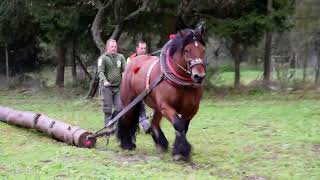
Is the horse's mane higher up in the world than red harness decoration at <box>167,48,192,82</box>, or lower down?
higher up

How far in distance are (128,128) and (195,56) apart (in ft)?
7.78

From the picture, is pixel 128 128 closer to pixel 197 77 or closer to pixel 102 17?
pixel 197 77

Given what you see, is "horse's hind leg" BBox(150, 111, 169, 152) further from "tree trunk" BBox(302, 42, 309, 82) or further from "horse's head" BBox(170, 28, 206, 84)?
"tree trunk" BBox(302, 42, 309, 82)

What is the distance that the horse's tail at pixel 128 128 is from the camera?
9484 millimetres

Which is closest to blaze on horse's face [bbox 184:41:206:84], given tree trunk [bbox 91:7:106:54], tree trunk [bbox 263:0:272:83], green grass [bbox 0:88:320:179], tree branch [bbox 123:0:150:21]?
green grass [bbox 0:88:320:179]

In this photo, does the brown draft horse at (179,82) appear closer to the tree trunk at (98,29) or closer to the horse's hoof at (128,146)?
the horse's hoof at (128,146)

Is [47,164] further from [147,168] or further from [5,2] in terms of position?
[5,2]

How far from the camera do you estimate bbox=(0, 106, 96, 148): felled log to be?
9.48 meters

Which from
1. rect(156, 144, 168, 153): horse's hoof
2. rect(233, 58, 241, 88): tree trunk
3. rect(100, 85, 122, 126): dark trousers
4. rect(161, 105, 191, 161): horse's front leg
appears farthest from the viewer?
rect(233, 58, 241, 88): tree trunk

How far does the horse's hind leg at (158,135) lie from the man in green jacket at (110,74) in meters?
1.54

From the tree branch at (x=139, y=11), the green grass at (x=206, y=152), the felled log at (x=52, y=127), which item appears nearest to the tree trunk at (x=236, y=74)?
the tree branch at (x=139, y=11)

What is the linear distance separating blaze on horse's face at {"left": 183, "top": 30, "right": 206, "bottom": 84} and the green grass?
51.2 inches

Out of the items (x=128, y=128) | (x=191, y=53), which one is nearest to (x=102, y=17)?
(x=128, y=128)

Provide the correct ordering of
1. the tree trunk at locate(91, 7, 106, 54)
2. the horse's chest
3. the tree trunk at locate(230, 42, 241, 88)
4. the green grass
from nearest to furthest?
the green grass, the horse's chest, the tree trunk at locate(91, 7, 106, 54), the tree trunk at locate(230, 42, 241, 88)
